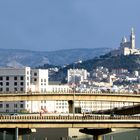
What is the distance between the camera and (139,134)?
14112cm

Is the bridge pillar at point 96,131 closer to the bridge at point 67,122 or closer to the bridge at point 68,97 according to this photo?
the bridge at point 67,122

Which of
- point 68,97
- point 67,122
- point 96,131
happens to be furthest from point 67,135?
point 67,122

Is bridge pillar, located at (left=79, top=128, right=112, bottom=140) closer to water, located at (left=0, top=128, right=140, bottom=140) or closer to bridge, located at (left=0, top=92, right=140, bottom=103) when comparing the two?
water, located at (left=0, top=128, right=140, bottom=140)

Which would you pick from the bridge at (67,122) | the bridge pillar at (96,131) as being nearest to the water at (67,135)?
the bridge pillar at (96,131)

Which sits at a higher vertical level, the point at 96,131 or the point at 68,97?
the point at 68,97

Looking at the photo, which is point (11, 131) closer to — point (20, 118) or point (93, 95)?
point (20, 118)

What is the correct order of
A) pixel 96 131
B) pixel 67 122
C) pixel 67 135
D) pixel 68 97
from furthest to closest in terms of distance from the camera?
pixel 68 97 < pixel 67 135 < pixel 96 131 < pixel 67 122

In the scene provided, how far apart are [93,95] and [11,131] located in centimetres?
3125

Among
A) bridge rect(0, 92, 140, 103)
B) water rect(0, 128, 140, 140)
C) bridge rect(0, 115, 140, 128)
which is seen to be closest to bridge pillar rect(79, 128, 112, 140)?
bridge rect(0, 115, 140, 128)

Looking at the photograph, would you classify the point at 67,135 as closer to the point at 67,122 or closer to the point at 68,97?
the point at 68,97

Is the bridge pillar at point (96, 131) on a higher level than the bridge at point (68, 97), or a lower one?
lower

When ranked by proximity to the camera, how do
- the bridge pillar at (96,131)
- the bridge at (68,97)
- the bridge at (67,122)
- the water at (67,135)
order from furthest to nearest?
the bridge at (68,97), the water at (67,135), the bridge pillar at (96,131), the bridge at (67,122)

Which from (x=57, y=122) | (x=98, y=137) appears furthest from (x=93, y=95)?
(x=57, y=122)

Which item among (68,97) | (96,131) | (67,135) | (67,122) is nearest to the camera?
(67,122)
